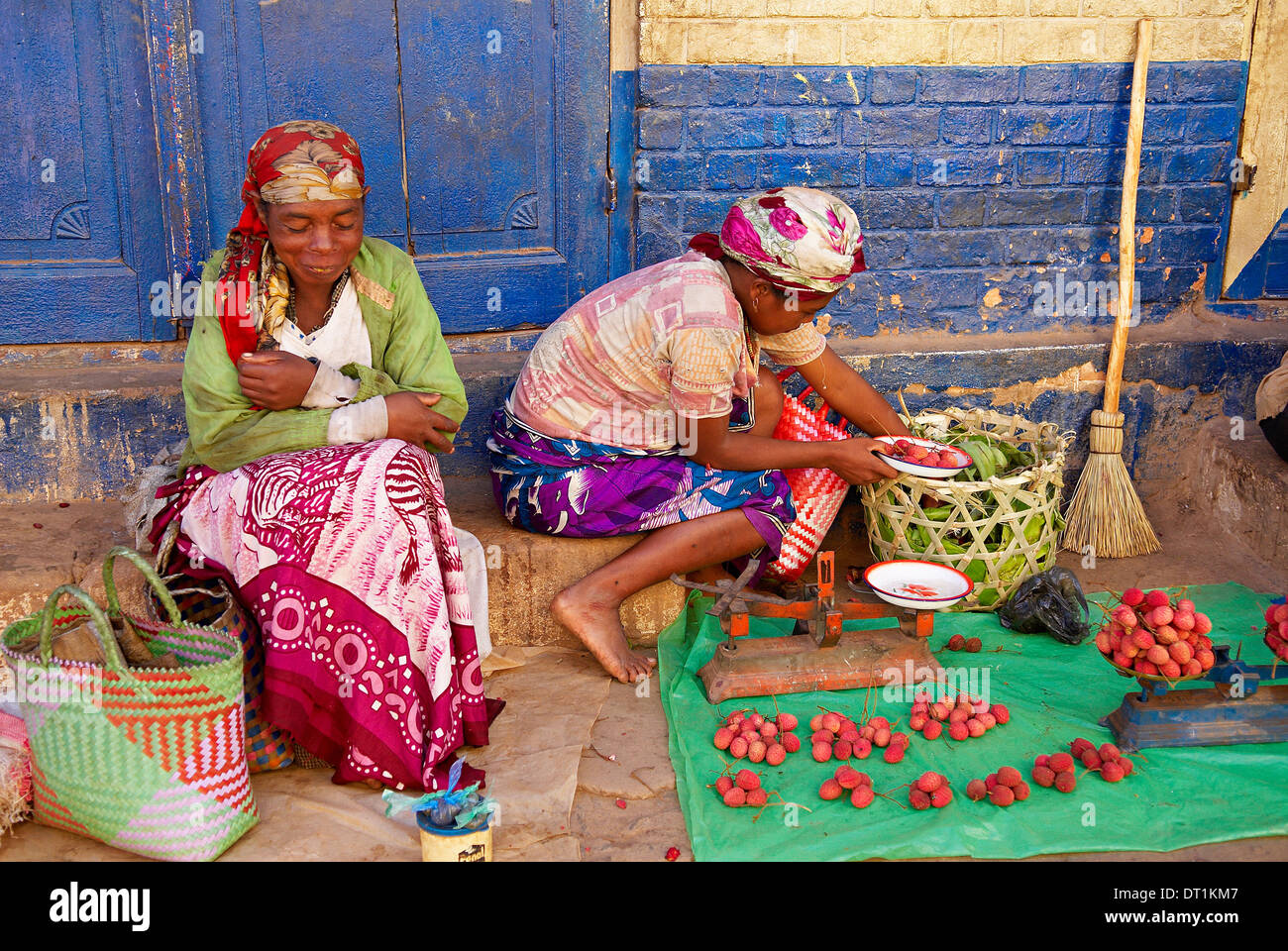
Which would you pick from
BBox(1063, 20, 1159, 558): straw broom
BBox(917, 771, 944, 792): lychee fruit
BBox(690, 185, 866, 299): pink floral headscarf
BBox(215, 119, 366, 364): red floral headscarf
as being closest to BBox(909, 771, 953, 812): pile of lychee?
BBox(917, 771, 944, 792): lychee fruit

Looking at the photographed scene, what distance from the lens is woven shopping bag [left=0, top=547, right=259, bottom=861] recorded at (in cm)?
236

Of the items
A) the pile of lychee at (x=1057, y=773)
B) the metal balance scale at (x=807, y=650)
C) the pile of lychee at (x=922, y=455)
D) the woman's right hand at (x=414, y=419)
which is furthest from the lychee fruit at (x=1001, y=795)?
the woman's right hand at (x=414, y=419)

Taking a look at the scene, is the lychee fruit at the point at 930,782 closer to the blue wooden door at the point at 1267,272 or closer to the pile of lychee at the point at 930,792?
the pile of lychee at the point at 930,792

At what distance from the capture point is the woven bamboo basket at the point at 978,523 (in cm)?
358

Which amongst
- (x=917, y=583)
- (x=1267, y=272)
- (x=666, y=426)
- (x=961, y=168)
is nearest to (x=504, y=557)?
(x=666, y=426)

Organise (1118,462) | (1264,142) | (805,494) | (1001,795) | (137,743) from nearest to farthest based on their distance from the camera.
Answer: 1. (137,743)
2. (1001,795)
3. (805,494)
4. (1118,462)
5. (1264,142)

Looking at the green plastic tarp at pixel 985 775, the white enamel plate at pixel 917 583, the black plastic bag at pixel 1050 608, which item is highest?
the white enamel plate at pixel 917 583

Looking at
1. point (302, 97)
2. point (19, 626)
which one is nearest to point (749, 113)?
point (302, 97)

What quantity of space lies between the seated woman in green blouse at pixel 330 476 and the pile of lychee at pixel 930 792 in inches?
42.5

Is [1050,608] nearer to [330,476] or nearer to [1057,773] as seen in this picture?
[1057,773]

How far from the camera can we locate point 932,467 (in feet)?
11.5

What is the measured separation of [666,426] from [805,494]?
0.57 meters

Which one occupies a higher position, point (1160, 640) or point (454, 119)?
point (454, 119)

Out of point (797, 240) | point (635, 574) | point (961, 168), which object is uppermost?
point (961, 168)
